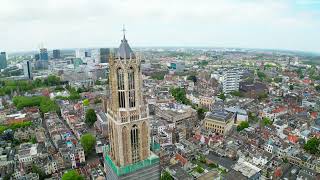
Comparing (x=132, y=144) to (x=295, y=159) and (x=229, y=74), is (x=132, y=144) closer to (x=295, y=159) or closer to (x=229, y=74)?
(x=295, y=159)

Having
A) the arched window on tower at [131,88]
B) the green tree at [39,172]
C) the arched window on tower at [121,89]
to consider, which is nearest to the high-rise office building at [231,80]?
the green tree at [39,172]

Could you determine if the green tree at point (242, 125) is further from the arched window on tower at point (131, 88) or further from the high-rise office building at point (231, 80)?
the arched window on tower at point (131, 88)

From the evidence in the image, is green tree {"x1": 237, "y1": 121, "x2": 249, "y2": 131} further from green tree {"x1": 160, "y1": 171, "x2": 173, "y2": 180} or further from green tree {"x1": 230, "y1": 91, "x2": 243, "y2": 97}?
green tree {"x1": 230, "y1": 91, "x2": 243, "y2": 97}

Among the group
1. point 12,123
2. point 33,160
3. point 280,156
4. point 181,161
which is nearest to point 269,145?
point 280,156

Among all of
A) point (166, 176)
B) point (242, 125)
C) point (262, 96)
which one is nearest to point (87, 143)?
point (166, 176)

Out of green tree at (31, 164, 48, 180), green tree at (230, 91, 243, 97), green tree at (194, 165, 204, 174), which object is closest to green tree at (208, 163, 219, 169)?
green tree at (194, 165, 204, 174)

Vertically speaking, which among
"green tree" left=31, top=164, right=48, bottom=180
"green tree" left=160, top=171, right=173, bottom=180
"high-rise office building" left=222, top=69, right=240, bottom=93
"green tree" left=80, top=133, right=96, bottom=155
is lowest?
"green tree" left=31, top=164, right=48, bottom=180
